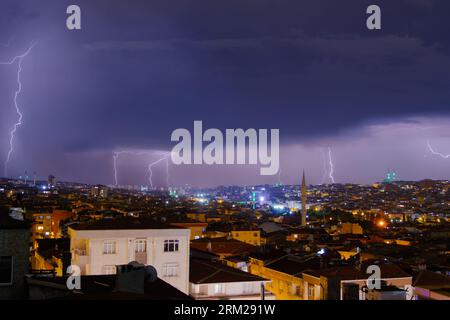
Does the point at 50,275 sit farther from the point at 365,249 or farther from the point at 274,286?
the point at 365,249

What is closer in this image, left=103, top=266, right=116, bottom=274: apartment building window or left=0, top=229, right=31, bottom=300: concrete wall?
left=0, top=229, right=31, bottom=300: concrete wall

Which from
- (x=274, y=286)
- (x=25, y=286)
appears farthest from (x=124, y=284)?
(x=274, y=286)

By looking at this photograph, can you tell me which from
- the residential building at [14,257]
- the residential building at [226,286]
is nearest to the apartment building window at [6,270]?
the residential building at [14,257]

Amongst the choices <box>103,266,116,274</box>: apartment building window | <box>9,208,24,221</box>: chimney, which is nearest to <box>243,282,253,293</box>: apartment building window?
<box>103,266,116,274</box>: apartment building window

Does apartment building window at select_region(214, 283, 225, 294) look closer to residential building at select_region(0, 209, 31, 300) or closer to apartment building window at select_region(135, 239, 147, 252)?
apartment building window at select_region(135, 239, 147, 252)

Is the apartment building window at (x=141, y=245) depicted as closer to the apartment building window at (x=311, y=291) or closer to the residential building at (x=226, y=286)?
the residential building at (x=226, y=286)
